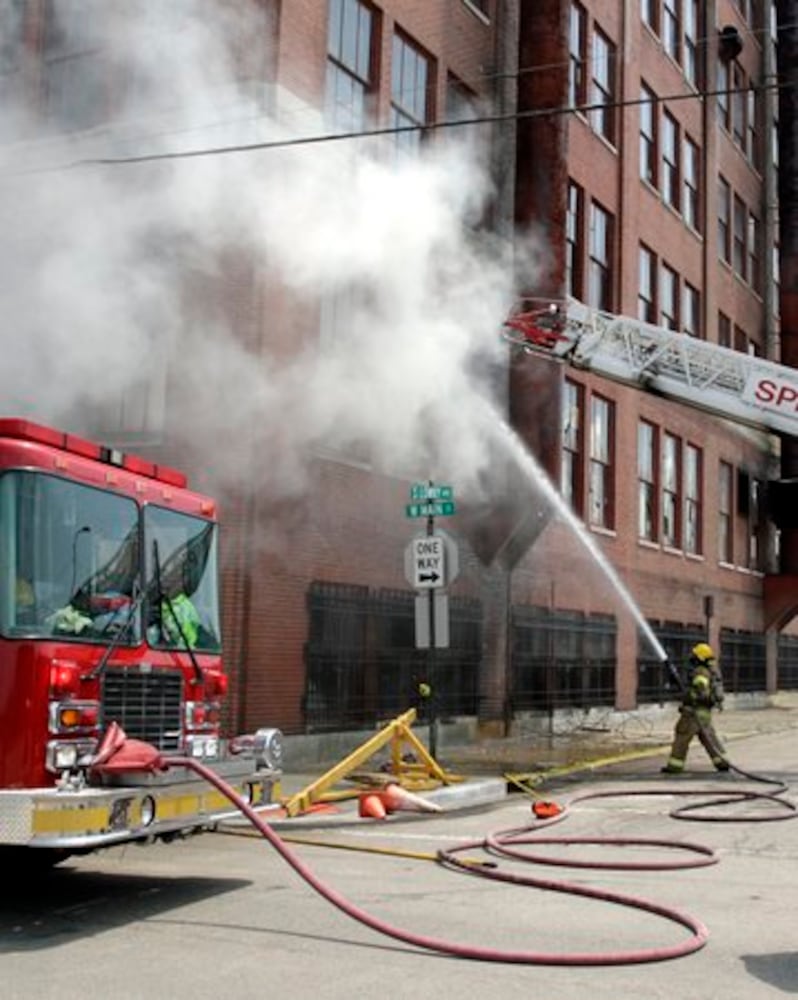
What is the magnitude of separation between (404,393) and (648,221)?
10.6 meters

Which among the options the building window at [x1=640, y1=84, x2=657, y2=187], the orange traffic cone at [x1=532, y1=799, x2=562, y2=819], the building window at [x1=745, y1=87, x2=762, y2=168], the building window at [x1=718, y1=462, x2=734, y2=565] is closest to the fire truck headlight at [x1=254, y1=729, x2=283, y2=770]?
the orange traffic cone at [x1=532, y1=799, x2=562, y2=819]

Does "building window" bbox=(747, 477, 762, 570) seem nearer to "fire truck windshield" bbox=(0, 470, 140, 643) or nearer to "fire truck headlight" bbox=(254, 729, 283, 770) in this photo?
"fire truck headlight" bbox=(254, 729, 283, 770)

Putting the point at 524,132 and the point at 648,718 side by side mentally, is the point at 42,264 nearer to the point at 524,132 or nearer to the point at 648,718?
the point at 524,132

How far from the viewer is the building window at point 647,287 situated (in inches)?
843

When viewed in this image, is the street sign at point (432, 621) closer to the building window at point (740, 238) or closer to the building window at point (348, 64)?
the building window at point (348, 64)

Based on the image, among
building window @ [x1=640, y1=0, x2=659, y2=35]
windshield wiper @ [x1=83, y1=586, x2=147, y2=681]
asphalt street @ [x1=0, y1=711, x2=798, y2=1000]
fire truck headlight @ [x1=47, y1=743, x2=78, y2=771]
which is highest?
building window @ [x1=640, y1=0, x2=659, y2=35]

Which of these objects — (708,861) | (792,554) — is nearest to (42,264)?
(708,861)

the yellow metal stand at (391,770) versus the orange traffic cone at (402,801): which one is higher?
the yellow metal stand at (391,770)

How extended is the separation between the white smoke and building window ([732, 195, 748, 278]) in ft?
52.1

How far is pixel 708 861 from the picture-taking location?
6.69 m

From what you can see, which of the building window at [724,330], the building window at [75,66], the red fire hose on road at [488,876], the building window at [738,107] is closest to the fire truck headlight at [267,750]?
the red fire hose on road at [488,876]

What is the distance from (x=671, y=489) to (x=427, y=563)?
13629mm

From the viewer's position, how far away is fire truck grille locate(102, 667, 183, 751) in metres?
5.43

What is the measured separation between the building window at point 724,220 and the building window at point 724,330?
136cm
